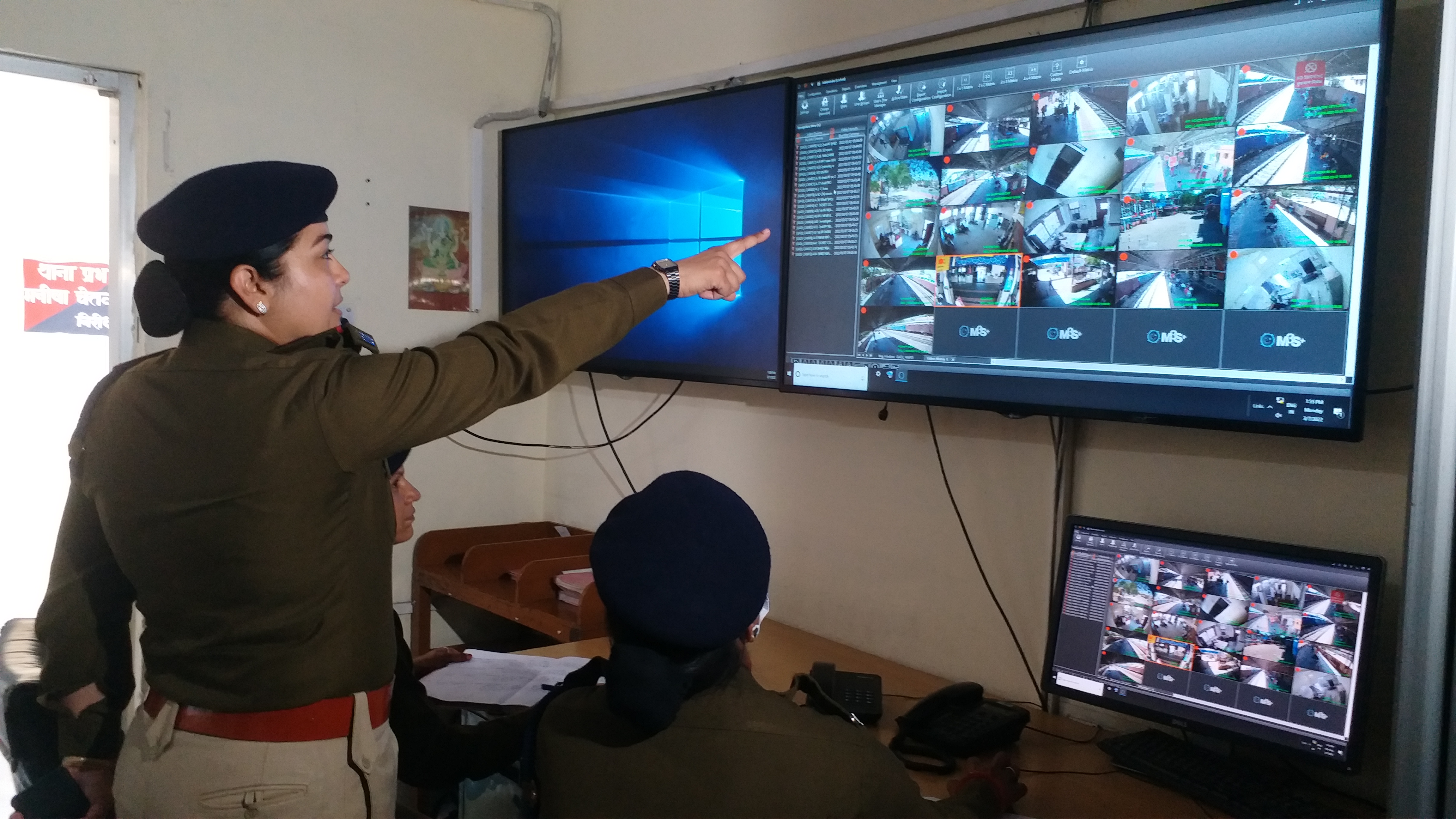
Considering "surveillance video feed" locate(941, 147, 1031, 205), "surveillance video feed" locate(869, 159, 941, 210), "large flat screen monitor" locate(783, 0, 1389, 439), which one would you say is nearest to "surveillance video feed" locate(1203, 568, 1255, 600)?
"large flat screen monitor" locate(783, 0, 1389, 439)

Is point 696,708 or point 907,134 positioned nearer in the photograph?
point 696,708

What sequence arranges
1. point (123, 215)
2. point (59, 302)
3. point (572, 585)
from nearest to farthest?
point (572, 585), point (123, 215), point (59, 302)

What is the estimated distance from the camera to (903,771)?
1.22m

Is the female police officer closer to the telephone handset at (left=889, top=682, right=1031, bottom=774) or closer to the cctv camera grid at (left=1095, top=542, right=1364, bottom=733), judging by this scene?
the telephone handset at (left=889, top=682, right=1031, bottom=774)

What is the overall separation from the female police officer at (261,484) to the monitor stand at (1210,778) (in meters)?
1.15

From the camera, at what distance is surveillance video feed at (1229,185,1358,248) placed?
1.44 meters

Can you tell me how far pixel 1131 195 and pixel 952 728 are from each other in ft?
3.22

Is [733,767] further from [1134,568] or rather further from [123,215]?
[123,215]

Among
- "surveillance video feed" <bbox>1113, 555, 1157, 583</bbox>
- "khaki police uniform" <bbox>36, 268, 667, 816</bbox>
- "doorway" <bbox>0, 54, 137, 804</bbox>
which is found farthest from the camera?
"doorway" <bbox>0, 54, 137, 804</bbox>

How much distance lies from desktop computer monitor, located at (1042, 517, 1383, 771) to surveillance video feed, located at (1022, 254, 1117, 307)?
0.39 meters

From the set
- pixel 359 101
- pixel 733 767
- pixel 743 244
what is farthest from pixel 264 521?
pixel 359 101

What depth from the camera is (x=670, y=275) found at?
1.65 metres

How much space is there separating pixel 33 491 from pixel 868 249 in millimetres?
3508

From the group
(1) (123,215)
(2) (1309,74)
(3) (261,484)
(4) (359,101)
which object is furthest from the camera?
(4) (359,101)
